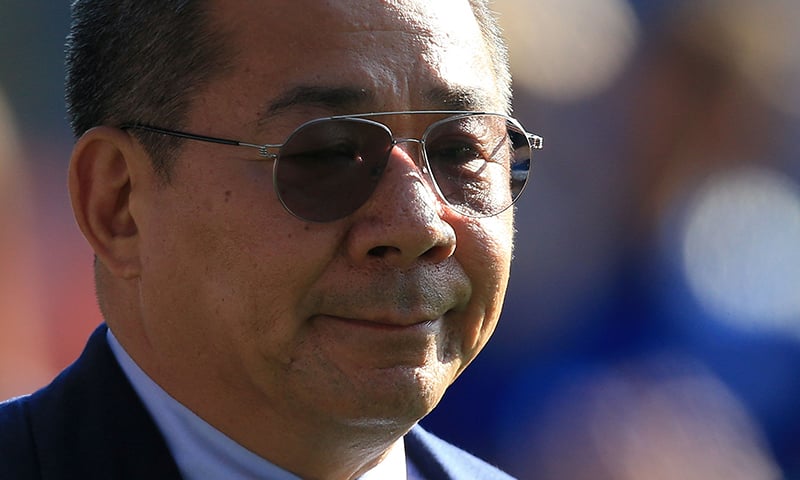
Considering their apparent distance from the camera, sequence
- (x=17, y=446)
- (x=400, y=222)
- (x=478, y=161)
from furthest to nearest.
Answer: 1. (x=478, y=161)
2. (x=17, y=446)
3. (x=400, y=222)

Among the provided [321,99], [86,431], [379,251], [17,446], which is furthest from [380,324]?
[17,446]

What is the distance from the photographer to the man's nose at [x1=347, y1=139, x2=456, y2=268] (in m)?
1.75

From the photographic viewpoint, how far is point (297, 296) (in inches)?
69.8

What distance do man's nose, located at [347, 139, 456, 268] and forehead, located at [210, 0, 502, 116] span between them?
123mm

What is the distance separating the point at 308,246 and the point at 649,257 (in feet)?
7.87

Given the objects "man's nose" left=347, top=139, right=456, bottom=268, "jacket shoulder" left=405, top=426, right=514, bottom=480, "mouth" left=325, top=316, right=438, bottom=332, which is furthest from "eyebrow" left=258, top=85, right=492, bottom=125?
"jacket shoulder" left=405, top=426, right=514, bottom=480

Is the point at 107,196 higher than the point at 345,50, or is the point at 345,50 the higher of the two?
the point at 345,50

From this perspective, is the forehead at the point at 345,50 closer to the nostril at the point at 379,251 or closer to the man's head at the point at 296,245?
the man's head at the point at 296,245

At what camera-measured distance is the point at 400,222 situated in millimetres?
1755

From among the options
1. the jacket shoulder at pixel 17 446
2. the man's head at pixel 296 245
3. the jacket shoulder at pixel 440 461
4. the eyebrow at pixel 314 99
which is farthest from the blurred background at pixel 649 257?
the eyebrow at pixel 314 99

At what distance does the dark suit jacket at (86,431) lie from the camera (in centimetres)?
183

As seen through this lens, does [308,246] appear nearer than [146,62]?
Yes

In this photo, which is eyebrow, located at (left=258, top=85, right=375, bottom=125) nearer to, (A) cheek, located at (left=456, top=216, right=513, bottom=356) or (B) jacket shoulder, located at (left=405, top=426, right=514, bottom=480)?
(A) cheek, located at (left=456, top=216, right=513, bottom=356)

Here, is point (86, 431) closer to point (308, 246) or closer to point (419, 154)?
point (308, 246)
